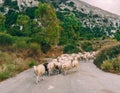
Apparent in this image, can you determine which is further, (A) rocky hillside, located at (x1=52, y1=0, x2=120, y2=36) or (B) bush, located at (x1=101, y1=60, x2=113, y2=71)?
(A) rocky hillside, located at (x1=52, y1=0, x2=120, y2=36)

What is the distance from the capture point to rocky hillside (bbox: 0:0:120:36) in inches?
5306

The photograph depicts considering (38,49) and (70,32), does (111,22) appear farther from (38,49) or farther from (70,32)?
(38,49)

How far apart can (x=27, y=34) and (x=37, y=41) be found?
1555cm

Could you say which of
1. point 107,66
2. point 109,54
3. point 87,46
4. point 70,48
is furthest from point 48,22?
point 107,66

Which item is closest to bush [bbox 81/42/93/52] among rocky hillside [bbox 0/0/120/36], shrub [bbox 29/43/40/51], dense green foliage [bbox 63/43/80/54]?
dense green foliage [bbox 63/43/80/54]

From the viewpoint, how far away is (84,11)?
7008 inches

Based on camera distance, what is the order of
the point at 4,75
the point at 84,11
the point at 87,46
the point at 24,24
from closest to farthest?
the point at 4,75
the point at 24,24
the point at 87,46
the point at 84,11

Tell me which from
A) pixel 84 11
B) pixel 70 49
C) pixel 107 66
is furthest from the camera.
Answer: pixel 84 11

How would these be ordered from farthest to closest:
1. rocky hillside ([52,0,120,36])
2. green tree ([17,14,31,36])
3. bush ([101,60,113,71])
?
rocky hillside ([52,0,120,36]) < green tree ([17,14,31,36]) < bush ([101,60,113,71])

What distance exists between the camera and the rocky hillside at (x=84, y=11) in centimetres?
13477

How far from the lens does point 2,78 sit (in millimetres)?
31297

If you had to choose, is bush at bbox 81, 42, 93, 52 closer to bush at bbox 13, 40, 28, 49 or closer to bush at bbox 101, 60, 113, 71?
bush at bbox 13, 40, 28, 49

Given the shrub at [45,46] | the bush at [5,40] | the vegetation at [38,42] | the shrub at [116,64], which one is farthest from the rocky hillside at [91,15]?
the shrub at [116,64]

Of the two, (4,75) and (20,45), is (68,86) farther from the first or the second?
(20,45)
